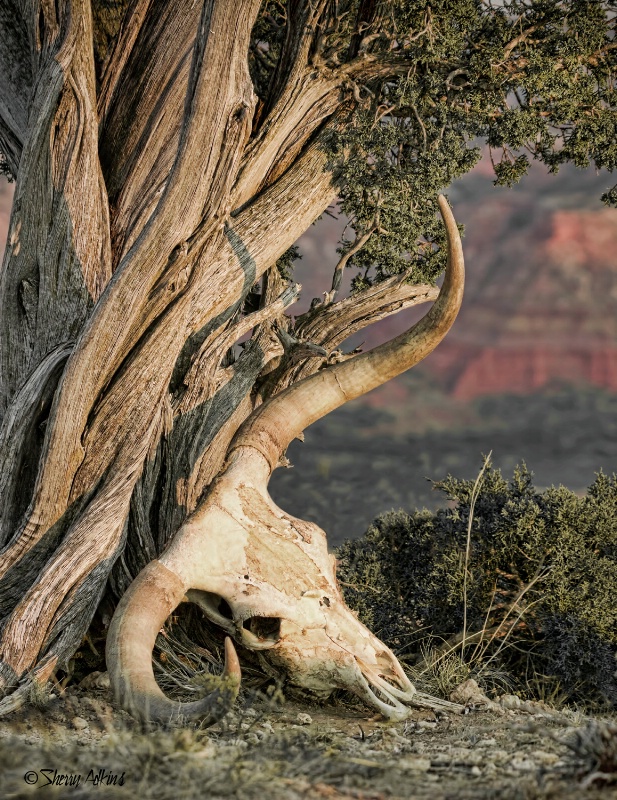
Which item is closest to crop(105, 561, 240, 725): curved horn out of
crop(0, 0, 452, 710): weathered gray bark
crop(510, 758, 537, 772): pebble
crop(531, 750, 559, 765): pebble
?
crop(0, 0, 452, 710): weathered gray bark

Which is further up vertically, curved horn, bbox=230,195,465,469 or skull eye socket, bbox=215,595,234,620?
curved horn, bbox=230,195,465,469

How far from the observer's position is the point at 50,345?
6.74 meters

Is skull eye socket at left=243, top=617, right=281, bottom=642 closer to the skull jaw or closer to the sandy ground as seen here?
the skull jaw

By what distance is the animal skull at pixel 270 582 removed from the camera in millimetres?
5316

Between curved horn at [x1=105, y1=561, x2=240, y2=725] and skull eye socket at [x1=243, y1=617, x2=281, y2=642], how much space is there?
0.56 meters

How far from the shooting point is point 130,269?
623 cm

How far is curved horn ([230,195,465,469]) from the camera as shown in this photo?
598 centimetres

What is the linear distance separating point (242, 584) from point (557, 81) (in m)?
5.43

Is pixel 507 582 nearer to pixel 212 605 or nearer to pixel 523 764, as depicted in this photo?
pixel 212 605

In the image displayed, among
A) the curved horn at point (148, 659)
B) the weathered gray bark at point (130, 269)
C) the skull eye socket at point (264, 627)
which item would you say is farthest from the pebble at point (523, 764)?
the weathered gray bark at point (130, 269)

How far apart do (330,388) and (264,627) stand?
170 cm

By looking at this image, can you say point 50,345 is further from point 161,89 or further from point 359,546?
point 359,546

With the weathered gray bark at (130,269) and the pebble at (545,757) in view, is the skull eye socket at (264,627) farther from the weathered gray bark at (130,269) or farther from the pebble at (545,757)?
the pebble at (545,757)

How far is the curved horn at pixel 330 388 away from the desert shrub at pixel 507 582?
7.43ft
